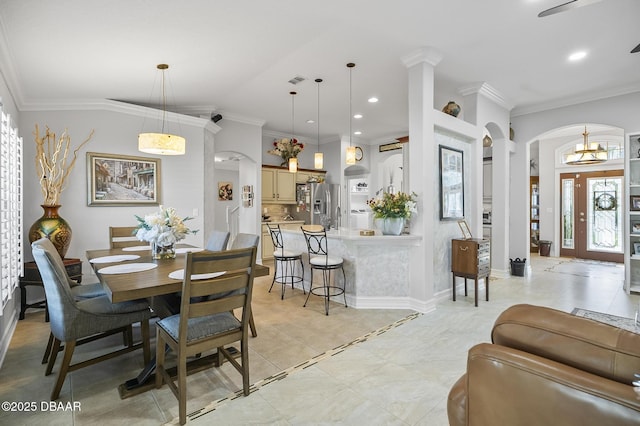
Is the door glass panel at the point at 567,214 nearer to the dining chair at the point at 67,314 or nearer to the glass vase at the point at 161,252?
the glass vase at the point at 161,252

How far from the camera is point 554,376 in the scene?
857 millimetres

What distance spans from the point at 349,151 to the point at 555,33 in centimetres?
276

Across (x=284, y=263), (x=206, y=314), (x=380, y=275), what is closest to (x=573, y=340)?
(x=206, y=314)

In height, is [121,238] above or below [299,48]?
below

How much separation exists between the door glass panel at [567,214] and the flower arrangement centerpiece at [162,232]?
852cm

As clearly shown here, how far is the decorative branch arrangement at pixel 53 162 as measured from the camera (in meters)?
3.77

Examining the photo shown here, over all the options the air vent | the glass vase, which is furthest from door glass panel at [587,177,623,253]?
the glass vase

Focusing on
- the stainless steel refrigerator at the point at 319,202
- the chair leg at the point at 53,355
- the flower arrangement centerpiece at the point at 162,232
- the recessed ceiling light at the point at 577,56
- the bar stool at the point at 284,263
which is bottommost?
the chair leg at the point at 53,355

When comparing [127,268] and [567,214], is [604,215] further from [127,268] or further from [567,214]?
[127,268]

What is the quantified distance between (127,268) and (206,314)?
0.90 meters

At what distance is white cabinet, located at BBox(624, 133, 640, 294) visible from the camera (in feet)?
14.8

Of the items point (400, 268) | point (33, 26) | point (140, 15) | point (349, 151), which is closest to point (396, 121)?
point (349, 151)

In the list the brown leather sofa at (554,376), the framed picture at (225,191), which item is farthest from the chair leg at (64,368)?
the framed picture at (225,191)

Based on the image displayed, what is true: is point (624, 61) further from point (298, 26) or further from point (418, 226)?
point (298, 26)
